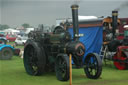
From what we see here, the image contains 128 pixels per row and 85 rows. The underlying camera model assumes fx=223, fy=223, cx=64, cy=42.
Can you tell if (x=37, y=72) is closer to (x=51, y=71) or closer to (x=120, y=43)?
(x=51, y=71)

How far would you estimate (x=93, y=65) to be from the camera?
678 centimetres

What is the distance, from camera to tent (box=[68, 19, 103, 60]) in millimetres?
9891

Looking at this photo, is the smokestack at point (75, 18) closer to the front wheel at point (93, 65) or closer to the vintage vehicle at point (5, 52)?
the front wheel at point (93, 65)

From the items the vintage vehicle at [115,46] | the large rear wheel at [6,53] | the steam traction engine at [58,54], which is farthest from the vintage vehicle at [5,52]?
the vintage vehicle at [115,46]

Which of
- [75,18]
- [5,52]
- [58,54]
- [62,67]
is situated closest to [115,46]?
[75,18]

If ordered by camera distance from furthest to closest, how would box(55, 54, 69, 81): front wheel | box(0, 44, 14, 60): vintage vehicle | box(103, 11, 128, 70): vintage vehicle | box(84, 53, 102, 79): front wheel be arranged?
box(0, 44, 14, 60): vintage vehicle
box(103, 11, 128, 70): vintage vehicle
box(84, 53, 102, 79): front wheel
box(55, 54, 69, 81): front wheel

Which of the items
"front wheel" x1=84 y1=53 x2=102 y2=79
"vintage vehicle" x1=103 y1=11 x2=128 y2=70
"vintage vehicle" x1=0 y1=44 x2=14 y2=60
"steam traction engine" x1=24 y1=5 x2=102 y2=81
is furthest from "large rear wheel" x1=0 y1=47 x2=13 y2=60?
"front wheel" x1=84 y1=53 x2=102 y2=79

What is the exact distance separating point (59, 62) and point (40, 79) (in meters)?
→ 0.82

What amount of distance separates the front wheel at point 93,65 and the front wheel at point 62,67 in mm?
835

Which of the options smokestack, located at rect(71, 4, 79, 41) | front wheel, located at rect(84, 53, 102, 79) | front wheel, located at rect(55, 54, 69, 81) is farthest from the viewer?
smokestack, located at rect(71, 4, 79, 41)

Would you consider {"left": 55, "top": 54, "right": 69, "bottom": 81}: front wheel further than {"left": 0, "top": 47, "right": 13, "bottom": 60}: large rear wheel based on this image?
No

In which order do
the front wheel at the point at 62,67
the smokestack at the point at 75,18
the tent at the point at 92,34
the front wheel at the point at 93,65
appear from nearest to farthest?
the front wheel at the point at 62,67 < the front wheel at the point at 93,65 < the smokestack at the point at 75,18 < the tent at the point at 92,34

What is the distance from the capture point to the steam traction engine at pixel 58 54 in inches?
261

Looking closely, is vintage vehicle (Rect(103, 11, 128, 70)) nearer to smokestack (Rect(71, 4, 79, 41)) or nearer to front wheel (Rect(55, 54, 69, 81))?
smokestack (Rect(71, 4, 79, 41))
